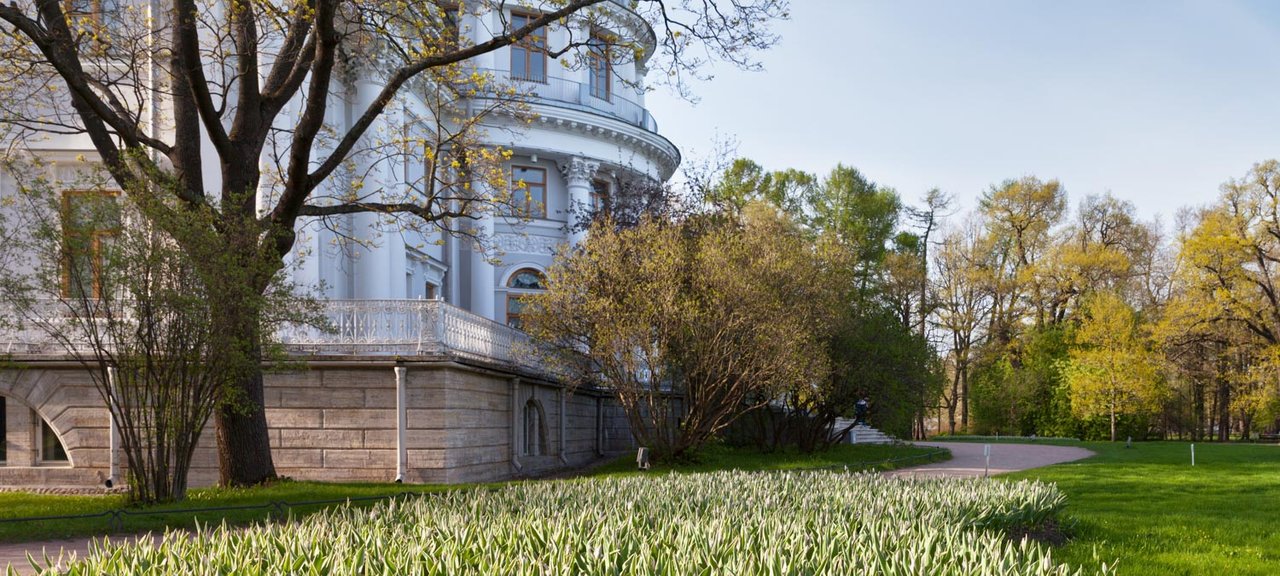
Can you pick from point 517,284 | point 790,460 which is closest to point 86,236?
point 790,460

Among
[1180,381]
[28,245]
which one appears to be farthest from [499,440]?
[1180,381]

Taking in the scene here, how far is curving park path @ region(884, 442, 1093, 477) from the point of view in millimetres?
21609

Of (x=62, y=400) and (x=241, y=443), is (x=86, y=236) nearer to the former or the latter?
(x=241, y=443)

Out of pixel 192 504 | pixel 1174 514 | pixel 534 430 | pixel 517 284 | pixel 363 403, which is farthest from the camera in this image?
pixel 517 284

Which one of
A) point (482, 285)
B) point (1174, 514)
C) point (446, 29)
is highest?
point (446, 29)

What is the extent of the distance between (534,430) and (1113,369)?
29.1 metres

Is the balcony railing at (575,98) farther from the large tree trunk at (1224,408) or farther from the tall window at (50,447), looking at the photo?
the large tree trunk at (1224,408)

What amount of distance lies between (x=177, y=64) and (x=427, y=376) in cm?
576

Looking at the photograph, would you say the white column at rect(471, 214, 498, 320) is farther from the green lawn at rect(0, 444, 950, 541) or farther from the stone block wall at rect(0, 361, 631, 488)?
the stone block wall at rect(0, 361, 631, 488)

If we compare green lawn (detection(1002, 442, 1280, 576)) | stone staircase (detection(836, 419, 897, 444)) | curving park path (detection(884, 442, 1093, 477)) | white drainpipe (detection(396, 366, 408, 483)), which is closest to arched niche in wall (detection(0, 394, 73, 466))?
white drainpipe (detection(396, 366, 408, 483))

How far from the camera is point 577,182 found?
34.6 metres

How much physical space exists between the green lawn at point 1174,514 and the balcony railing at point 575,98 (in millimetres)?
17961

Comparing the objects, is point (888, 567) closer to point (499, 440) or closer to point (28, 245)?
point (28, 245)

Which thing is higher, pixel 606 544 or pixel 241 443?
pixel 606 544
